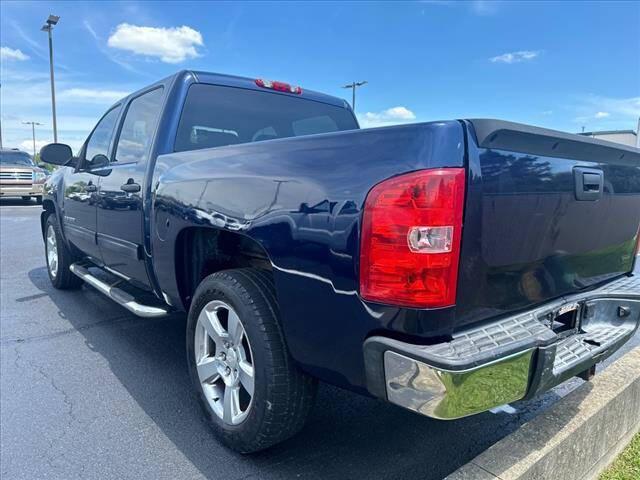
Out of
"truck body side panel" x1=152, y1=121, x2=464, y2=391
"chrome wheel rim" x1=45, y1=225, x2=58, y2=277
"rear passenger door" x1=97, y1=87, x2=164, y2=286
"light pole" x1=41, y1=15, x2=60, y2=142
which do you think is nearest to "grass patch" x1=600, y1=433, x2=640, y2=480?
"truck body side panel" x1=152, y1=121, x2=464, y2=391

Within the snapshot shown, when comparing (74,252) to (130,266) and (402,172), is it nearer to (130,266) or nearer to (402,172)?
(130,266)

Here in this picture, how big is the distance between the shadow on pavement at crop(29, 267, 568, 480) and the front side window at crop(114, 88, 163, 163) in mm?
1521

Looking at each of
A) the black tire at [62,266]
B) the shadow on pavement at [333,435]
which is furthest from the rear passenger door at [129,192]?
the black tire at [62,266]

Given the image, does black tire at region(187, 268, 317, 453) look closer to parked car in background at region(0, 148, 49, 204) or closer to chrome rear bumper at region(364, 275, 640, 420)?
chrome rear bumper at region(364, 275, 640, 420)

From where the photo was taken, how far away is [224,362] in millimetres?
2488

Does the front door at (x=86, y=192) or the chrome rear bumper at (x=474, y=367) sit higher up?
the front door at (x=86, y=192)

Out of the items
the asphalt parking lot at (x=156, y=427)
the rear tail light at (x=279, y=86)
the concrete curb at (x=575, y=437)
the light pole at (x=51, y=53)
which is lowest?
the asphalt parking lot at (x=156, y=427)

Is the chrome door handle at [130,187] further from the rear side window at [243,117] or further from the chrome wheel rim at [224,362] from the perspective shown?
the chrome wheel rim at [224,362]

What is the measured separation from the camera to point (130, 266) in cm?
348

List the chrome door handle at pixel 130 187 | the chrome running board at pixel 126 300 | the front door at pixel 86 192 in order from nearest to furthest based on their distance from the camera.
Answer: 1. the chrome running board at pixel 126 300
2. the chrome door handle at pixel 130 187
3. the front door at pixel 86 192

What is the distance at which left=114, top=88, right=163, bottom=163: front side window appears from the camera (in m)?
3.40

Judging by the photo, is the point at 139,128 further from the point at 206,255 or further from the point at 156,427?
the point at 156,427

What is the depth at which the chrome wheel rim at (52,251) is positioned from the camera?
557 centimetres

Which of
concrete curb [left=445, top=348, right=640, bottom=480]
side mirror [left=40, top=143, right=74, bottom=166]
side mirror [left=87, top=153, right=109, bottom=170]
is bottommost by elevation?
concrete curb [left=445, top=348, right=640, bottom=480]
